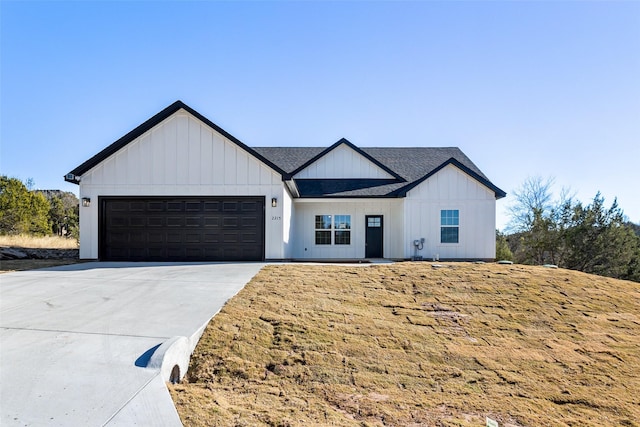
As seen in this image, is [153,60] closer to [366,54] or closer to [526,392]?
[366,54]

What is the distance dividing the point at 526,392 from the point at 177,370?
4557 millimetres

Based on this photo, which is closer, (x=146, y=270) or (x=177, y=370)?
A: (x=177, y=370)

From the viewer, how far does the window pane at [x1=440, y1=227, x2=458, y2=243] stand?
14172 millimetres

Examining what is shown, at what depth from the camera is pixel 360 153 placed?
55.9 ft

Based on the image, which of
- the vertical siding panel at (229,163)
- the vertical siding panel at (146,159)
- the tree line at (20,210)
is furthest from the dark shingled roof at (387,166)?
the tree line at (20,210)

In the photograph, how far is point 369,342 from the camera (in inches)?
205

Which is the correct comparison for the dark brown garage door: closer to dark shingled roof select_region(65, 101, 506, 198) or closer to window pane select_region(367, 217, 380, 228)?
dark shingled roof select_region(65, 101, 506, 198)

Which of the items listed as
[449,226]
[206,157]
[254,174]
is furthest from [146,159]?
[449,226]

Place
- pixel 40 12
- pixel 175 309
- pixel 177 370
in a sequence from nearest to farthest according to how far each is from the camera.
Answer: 1. pixel 177 370
2. pixel 175 309
3. pixel 40 12

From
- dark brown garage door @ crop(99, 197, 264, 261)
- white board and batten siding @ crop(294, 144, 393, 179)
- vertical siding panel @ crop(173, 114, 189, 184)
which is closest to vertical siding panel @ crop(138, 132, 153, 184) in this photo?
dark brown garage door @ crop(99, 197, 264, 261)

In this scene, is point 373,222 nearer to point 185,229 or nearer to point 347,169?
Answer: point 347,169

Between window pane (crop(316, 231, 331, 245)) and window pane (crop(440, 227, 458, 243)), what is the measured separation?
5135 mm

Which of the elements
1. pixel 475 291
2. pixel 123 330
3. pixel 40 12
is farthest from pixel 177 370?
pixel 40 12

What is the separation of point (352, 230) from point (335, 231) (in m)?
0.82
